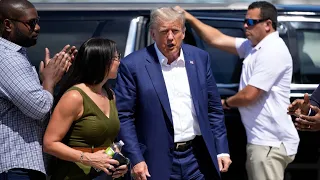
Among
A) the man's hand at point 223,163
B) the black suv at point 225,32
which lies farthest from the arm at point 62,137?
the black suv at point 225,32

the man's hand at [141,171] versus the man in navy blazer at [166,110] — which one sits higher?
the man in navy blazer at [166,110]

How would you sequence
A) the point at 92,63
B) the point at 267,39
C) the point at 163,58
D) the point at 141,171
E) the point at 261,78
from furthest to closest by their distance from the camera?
the point at 267,39, the point at 261,78, the point at 163,58, the point at 141,171, the point at 92,63

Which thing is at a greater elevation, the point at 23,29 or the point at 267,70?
the point at 23,29

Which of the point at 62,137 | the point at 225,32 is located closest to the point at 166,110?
the point at 62,137

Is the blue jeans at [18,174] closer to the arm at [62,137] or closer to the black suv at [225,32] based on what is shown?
the arm at [62,137]

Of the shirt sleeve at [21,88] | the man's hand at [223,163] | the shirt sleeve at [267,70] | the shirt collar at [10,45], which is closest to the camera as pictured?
the shirt sleeve at [21,88]

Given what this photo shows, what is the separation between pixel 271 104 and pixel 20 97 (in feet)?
6.95

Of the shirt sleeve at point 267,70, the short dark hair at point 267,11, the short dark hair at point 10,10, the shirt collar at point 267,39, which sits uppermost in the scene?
the short dark hair at point 10,10

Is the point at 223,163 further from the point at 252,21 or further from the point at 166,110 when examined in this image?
the point at 252,21

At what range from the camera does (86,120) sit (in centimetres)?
420

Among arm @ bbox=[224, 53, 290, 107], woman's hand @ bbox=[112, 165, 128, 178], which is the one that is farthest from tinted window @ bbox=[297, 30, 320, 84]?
woman's hand @ bbox=[112, 165, 128, 178]

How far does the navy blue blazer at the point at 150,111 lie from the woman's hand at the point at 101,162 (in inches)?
16.1

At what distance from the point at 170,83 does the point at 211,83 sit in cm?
32

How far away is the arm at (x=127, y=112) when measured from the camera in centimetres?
453
